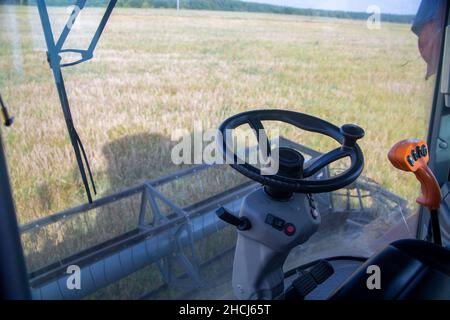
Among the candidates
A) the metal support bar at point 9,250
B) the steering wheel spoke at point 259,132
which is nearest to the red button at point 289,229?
the steering wheel spoke at point 259,132

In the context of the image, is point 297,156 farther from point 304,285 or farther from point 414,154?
point 304,285

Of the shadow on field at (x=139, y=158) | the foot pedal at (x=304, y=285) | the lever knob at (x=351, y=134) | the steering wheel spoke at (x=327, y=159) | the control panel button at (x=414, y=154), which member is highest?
the lever knob at (x=351, y=134)

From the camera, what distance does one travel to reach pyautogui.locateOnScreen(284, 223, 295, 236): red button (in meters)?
→ 1.35

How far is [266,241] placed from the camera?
138cm

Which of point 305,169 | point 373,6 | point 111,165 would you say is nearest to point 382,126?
point 373,6

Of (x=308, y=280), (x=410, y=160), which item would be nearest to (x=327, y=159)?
(x=410, y=160)

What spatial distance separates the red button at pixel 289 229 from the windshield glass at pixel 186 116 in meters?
0.34

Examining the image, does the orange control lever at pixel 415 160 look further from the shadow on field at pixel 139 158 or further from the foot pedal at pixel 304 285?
the shadow on field at pixel 139 158

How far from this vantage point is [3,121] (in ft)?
3.40

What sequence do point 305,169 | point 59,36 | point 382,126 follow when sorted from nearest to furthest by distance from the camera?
point 59,36, point 305,169, point 382,126

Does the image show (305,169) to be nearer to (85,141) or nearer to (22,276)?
(85,141)

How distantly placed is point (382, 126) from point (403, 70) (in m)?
0.24

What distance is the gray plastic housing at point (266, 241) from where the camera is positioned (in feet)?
4.47

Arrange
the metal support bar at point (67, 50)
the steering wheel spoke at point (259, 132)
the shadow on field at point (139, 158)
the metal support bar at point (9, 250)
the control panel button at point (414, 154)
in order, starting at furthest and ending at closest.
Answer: the shadow on field at point (139, 158), the steering wheel spoke at point (259, 132), the control panel button at point (414, 154), the metal support bar at point (67, 50), the metal support bar at point (9, 250)
